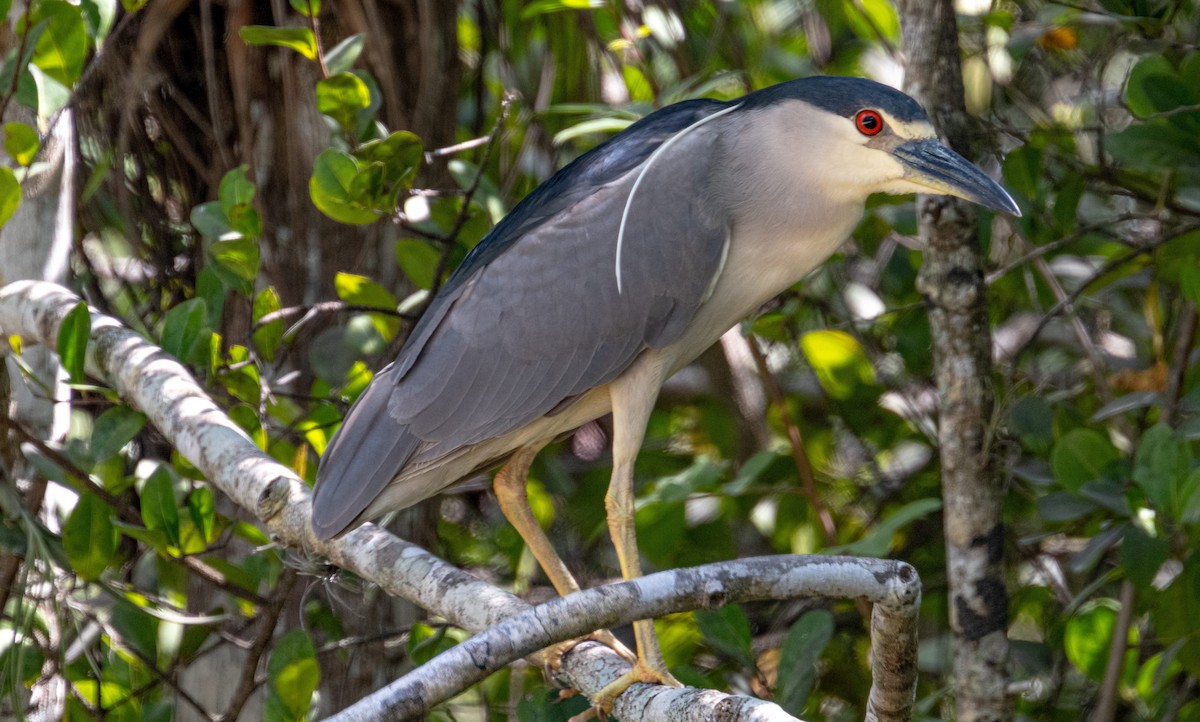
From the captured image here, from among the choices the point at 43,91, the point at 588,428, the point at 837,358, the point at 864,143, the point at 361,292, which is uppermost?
the point at 43,91

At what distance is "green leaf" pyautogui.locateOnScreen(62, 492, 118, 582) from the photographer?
2.37 metres

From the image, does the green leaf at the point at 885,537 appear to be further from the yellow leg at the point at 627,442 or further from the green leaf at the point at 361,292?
the green leaf at the point at 361,292

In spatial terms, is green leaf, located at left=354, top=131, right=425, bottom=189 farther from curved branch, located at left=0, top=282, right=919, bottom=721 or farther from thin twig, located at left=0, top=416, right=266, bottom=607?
thin twig, located at left=0, top=416, right=266, bottom=607

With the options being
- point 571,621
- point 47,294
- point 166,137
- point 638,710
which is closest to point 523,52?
point 166,137

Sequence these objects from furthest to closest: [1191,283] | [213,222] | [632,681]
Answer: [213,222]
[1191,283]
[632,681]

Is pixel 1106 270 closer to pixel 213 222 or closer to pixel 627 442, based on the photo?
pixel 627 442

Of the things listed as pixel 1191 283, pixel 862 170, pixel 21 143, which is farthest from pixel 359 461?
pixel 1191 283

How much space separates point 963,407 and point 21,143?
6.58ft

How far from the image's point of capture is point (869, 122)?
2.38 m

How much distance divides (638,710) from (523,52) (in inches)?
85.3

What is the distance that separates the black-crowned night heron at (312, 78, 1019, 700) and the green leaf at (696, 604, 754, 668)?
0.73ft

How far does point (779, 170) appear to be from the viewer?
2.46m

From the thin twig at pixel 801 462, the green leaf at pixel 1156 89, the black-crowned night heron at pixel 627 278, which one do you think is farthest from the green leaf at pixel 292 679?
the green leaf at pixel 1156 89

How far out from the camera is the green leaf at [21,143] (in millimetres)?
2539
